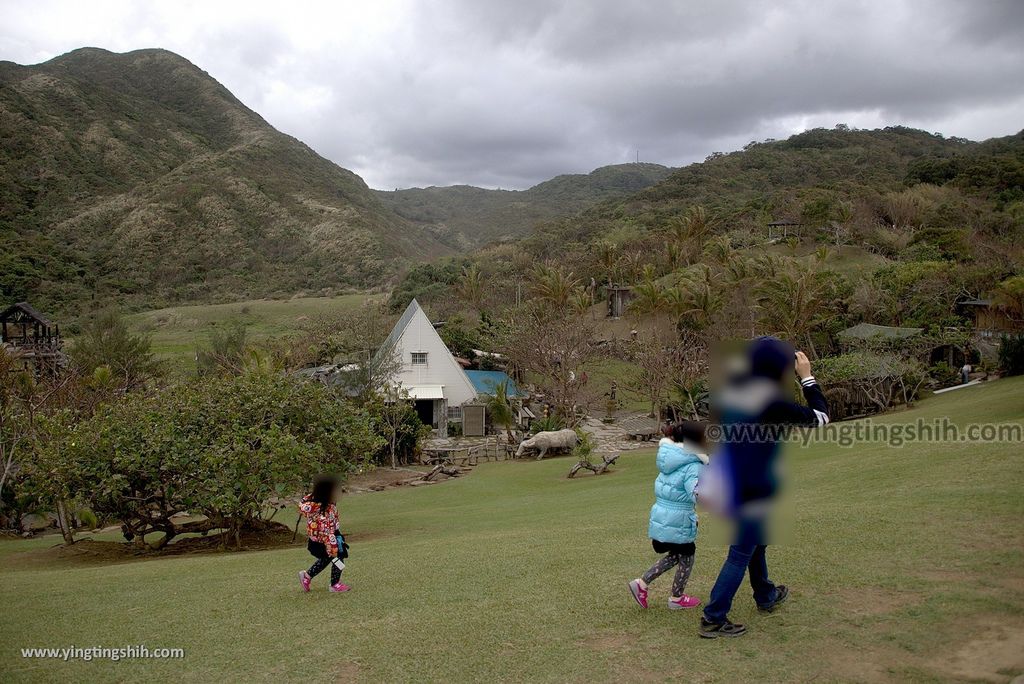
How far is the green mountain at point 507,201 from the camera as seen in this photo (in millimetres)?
139013

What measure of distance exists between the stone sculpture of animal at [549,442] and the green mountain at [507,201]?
10522 cm

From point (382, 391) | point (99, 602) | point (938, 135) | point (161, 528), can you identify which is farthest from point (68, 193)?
point (938, 135)

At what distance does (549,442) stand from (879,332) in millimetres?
16597

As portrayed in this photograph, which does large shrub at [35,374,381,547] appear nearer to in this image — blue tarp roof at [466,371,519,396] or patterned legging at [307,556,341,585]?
patterned legging at [307,556,341,585]

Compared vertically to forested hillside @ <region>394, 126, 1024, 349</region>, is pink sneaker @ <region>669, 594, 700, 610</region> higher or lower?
lower

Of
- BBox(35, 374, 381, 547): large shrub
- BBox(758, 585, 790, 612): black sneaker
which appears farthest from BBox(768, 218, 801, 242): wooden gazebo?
BBox(758, 585, 790, 612): black sneaker

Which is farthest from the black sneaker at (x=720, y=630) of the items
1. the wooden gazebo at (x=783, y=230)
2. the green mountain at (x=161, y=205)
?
the green mountain at (x=161, y=205)

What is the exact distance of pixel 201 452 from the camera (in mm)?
12609

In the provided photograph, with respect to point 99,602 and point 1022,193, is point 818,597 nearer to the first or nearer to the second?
point 99,602

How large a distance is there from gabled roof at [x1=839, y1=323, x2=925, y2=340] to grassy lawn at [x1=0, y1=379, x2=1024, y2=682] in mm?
21176

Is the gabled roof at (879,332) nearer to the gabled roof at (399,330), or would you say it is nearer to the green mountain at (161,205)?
the gabled roof at (399,330)

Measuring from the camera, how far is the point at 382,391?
27156mm

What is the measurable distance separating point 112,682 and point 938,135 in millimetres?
146957

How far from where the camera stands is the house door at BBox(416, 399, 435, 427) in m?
32.5
